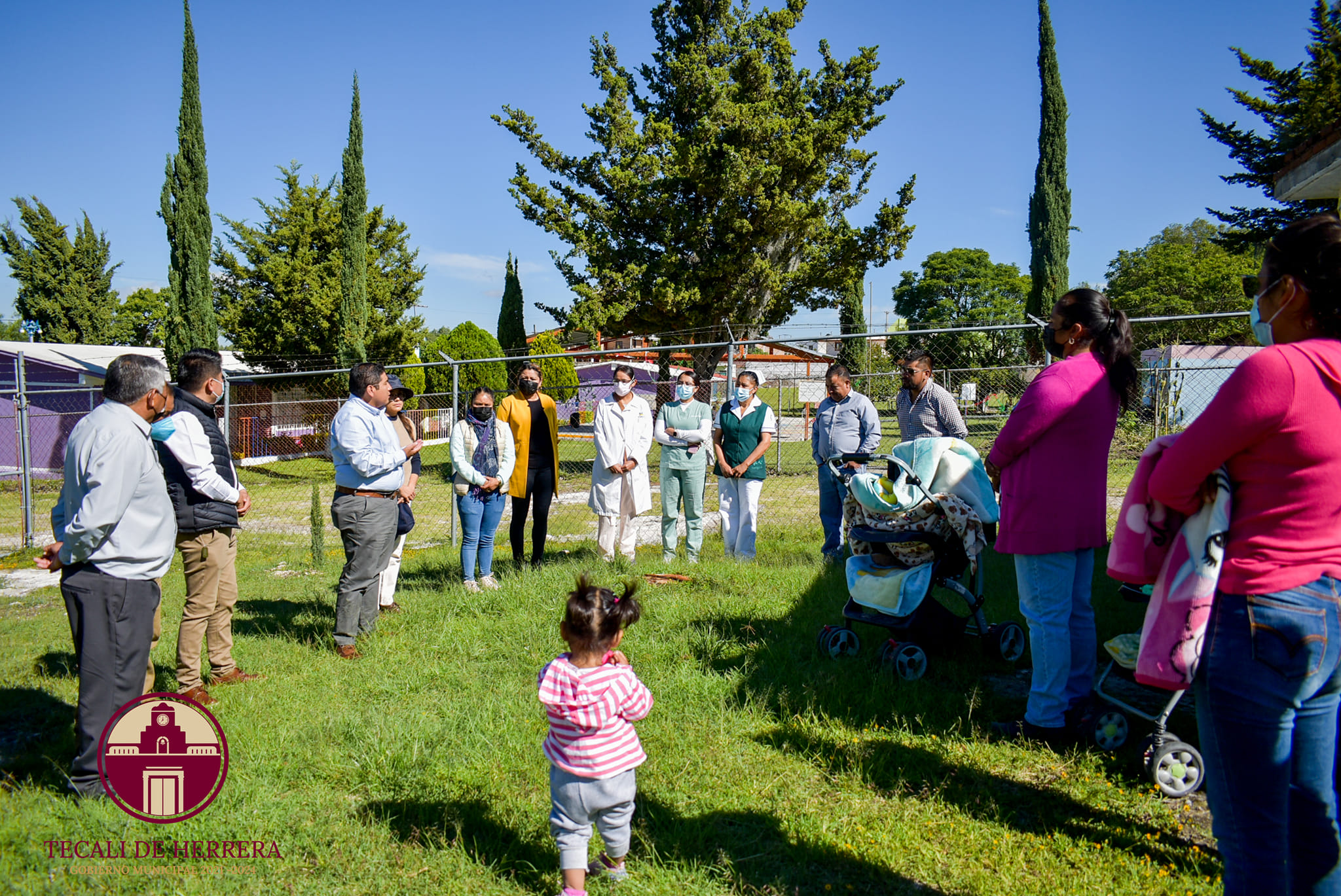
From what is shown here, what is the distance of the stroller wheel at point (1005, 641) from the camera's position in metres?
4.84

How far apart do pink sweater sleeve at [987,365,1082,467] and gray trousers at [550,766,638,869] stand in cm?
233

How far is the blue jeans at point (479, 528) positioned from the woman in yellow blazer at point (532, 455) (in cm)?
28

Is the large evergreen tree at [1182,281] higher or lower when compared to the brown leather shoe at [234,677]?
higher

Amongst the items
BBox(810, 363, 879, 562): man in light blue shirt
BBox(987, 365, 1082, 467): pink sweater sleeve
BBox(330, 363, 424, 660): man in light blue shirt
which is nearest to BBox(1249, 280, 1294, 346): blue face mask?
BBox(987, 365, 1082, 467): pink sweater sleeve

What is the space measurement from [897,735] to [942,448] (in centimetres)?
170

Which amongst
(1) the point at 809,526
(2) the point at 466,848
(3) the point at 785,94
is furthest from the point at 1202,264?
(2) the point at 466,848

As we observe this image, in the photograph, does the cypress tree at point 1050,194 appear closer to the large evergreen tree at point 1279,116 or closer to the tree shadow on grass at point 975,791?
the large evergreen tree at point 1279,116

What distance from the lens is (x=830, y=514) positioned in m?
7.73

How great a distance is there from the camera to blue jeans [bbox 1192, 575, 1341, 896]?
74.2 inches

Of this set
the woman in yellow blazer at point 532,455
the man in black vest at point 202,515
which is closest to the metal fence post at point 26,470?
the woman in yellow blazer at point 532,455

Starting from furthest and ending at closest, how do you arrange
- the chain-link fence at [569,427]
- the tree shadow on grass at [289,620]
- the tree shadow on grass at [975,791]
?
the chain-link fence at [569,427] → the tree shadow on grass at [289,620] → the tree shadow on grass at [975,791]

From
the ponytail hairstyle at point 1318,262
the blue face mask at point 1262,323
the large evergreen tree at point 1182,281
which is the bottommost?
the blue face mask at point 1262,323

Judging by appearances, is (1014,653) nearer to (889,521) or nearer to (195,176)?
(889,521)

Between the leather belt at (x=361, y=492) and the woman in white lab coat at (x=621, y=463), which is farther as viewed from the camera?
the woman in white lab coat at (x=621, y=463)
